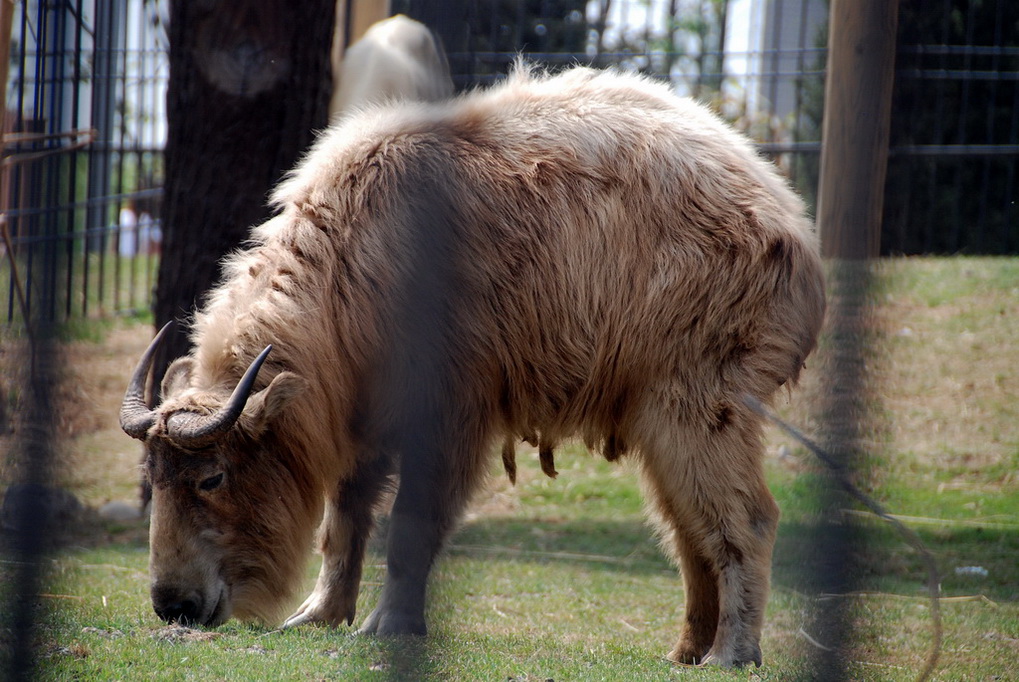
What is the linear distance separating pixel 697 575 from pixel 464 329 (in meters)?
1.36

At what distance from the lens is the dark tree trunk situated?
5.58 meters

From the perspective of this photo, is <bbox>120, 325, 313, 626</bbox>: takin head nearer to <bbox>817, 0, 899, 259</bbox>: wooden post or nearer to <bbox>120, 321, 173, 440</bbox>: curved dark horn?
<bbox>120, 321, 173, 440</bbox>: curved dark horn

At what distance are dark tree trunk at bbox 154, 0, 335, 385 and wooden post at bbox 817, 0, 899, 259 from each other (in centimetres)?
264

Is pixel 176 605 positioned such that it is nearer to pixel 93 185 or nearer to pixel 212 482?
pixel 212 482

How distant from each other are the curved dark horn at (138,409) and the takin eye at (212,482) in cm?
26

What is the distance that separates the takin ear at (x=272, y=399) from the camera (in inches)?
144

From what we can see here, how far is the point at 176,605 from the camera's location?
3666 mm

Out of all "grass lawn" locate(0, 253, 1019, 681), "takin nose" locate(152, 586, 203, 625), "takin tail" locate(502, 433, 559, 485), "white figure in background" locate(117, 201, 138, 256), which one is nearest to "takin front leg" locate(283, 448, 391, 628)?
"grass lawn" locate(0, 253, 1019, 681)

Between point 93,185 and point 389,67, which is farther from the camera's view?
point 93,185

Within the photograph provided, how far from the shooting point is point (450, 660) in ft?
11.5

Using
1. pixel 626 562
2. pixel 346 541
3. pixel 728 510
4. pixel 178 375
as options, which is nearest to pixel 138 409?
pixel 178 375

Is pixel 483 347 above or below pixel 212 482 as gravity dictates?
above

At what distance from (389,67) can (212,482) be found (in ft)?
10.8

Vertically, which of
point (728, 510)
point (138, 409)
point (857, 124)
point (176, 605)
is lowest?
point (176, 605)
